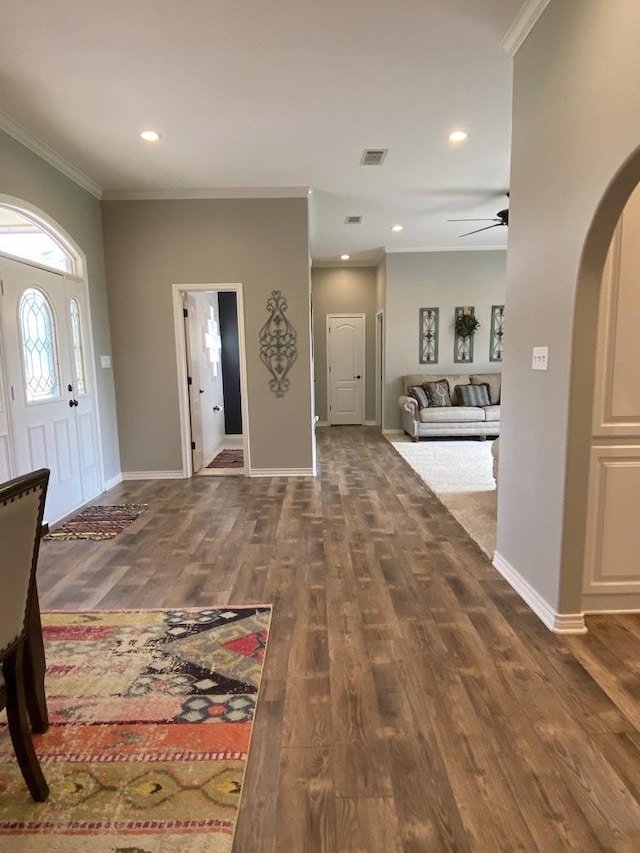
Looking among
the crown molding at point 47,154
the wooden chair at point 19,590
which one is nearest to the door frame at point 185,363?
the crown molding at point 47,154

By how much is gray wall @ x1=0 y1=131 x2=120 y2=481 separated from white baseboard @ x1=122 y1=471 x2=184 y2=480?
0.15 m

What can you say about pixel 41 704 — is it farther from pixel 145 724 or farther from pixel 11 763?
pixel 145 724

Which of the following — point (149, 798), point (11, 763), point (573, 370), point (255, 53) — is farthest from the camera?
point (255, 53)

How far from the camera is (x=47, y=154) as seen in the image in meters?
3.90

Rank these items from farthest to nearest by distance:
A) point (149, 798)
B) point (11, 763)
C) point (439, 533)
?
point (439, 533), point (11, 763), point (149, 798)

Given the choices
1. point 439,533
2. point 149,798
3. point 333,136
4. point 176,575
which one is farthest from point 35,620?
point 333,136

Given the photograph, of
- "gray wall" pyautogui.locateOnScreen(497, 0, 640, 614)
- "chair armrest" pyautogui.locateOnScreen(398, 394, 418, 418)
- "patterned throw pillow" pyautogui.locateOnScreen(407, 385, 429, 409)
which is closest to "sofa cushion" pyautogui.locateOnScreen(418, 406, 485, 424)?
"chair armrest" pyautogui.locateOnScreen(398, 394, 418, 418)

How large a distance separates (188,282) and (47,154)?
5.25 ft

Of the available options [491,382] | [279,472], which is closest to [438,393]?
[491,382]

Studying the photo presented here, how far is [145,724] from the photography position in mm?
1730

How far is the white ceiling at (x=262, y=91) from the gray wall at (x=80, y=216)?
177 mm

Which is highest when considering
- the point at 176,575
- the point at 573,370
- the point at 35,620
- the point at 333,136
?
the point at 333,136

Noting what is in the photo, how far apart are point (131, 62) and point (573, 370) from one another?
3.01 meters

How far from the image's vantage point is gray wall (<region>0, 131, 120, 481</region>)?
3.54 metres
